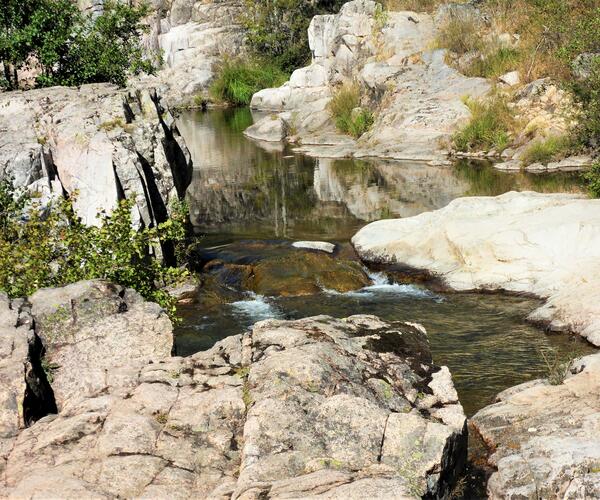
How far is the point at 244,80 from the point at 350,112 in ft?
59.3

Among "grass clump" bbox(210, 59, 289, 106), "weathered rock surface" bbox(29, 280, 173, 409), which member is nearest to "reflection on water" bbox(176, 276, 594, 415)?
"weathered rock surface" bbox(29, 280, 173, 409)

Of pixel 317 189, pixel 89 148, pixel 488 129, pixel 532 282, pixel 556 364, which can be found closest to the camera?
pixel 556 364

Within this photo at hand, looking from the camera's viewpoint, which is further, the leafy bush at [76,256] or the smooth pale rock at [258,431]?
the leafy bush at [76,256]

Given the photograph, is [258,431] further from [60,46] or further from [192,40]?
[192,40]

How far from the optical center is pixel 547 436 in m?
8.23

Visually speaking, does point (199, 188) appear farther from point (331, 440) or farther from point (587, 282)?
point (331, 440)

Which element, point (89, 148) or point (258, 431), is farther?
point (89, 148)

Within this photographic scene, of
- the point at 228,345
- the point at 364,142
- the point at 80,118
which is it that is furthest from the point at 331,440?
the point at 364,142

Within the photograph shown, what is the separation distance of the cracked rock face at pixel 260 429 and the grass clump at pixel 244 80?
43852 millimetres

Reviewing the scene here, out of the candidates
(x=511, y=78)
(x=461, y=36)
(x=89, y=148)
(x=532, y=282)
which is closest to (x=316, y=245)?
(x=532, y=282)

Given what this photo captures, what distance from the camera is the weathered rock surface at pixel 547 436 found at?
7.22m

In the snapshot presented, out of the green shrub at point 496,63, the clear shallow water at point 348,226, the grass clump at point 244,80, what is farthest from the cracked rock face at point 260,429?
the grass clump at point 244,80

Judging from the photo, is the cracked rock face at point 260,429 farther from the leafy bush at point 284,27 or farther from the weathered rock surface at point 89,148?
the leafy bush at point 284,27

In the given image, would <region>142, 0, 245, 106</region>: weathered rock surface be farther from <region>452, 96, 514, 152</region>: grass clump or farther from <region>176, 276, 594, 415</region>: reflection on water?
<region>176, 276, 594, 415</region>: reflection on water
